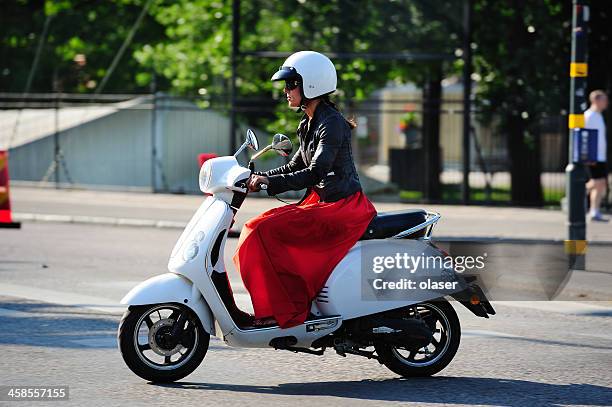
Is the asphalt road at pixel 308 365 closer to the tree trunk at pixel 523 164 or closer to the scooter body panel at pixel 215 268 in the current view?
the scooter body panel at pixel 215 268

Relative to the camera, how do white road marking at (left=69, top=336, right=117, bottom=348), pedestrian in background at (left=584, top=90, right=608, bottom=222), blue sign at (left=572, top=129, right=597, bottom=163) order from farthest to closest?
pedestrian in background at (left=584, top=90, right=608, bottom=222)
blue sign at (left=572, top=129, right=597, bottom=163)
white road marking at (left=69, top=336, right=117, bottom=348)

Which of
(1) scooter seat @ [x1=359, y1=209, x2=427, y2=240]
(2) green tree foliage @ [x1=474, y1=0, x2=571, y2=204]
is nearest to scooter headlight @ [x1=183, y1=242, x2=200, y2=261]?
(1) scooter seat @ [x1=359, y1=209, x2=427, y2=240]

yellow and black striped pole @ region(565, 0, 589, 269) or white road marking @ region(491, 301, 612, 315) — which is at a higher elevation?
yellow and black striped pole @ region(565, 0, 589, 269)

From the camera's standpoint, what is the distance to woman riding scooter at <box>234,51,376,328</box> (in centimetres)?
664

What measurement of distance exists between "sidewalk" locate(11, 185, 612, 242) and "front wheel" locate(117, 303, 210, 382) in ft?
30.6

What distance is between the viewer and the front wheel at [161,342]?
21.7 feet

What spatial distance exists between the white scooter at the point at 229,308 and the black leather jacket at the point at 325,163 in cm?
17

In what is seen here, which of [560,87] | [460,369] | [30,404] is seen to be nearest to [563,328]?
[460,369]

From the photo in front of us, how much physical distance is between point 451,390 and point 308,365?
3.41ft

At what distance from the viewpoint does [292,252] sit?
668 cm

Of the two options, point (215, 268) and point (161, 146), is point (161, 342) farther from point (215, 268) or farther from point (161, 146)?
point (161, 146)

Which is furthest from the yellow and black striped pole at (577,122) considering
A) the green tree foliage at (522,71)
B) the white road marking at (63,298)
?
the green tree foliage at (522,71)

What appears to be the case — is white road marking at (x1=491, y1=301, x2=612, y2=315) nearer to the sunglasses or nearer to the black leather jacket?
the black leather jacket

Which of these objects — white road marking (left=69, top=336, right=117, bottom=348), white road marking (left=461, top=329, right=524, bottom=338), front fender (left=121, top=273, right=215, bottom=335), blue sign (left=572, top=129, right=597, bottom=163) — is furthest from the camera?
blue sign (left=572, top=129, right=597, bottom=163)
